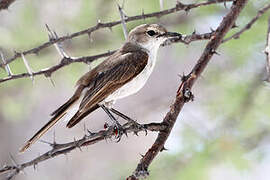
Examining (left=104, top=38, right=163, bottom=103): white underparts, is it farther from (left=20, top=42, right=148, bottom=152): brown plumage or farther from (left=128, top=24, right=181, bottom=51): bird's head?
(left=128, top=24, right=181, bottom=51): bird's head

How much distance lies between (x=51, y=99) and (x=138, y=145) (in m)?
2.15

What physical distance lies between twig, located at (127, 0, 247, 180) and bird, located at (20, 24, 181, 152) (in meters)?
0.74

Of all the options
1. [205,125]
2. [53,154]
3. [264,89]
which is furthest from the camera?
[205,125]

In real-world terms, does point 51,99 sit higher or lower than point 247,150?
higher

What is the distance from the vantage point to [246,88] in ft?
21.2

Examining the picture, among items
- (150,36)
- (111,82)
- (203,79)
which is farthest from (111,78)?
(203,79)

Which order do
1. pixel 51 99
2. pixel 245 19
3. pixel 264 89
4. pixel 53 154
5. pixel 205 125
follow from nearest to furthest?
pixel 53 154
pixel 245 19
pixel 264 89
pixel 205 125
pixel 51 99

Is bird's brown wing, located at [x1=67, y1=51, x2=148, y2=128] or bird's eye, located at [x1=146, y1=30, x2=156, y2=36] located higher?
bird's eye, located at [x1=146, y1=30, x2=156, y2=36]

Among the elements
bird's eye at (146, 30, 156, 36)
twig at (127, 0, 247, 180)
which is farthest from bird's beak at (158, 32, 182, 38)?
twig at (127, 0, 247, 180)

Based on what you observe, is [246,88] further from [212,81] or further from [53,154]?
[53,154]

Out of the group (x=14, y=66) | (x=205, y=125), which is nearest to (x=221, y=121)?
(x=205, y=125)

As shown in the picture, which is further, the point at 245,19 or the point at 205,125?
the point at 205,125

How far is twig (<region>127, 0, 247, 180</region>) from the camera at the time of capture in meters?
3.03

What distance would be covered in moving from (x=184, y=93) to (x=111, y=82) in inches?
46.3
